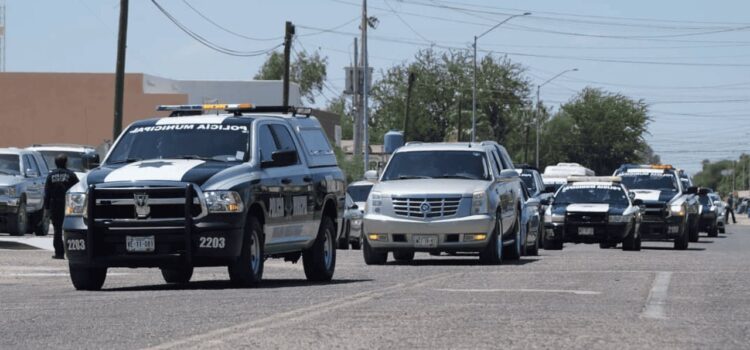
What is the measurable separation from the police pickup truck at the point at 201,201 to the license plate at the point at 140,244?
0.03 ft

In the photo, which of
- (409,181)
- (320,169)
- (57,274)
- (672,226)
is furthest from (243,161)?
(672,226)

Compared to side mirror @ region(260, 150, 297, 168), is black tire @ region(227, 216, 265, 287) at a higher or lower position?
lower

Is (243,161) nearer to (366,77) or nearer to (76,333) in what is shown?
(76,333)

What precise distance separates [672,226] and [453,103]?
298 feet

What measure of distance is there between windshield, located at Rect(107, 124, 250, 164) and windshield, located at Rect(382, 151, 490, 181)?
7.97 m

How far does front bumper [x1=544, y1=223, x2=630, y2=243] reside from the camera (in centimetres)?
3719

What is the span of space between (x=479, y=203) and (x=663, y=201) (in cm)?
1603

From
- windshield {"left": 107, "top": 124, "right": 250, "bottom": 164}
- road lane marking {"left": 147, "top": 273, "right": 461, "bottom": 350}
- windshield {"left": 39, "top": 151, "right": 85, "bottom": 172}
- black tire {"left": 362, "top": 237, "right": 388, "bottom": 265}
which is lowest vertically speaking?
black tire {"left": 362, "top": 237, "right": 388, "bottom": 265}

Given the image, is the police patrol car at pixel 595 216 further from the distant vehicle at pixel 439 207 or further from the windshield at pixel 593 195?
the distant vehicle at pixel 439 207

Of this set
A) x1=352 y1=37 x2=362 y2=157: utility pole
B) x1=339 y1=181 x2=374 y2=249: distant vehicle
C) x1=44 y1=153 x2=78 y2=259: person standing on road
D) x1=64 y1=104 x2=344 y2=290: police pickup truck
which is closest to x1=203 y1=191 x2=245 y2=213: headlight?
x1=64 y1=104 x2=344 y2=290: police pickup truck

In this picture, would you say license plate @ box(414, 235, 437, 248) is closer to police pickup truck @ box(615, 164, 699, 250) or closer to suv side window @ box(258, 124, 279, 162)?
suv side window @ box(258, 124, 279, 162)

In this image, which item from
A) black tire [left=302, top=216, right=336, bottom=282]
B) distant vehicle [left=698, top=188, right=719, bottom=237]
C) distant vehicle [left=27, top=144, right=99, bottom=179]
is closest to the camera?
black tire [left=302, top=216, right=336, bottom=282]

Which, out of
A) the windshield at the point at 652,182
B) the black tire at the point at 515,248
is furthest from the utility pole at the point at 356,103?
the black tire at the point at 515,248

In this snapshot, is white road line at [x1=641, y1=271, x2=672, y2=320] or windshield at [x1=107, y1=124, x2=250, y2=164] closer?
white road line at [x1=641, y1=271, x2=672, y2=320]
